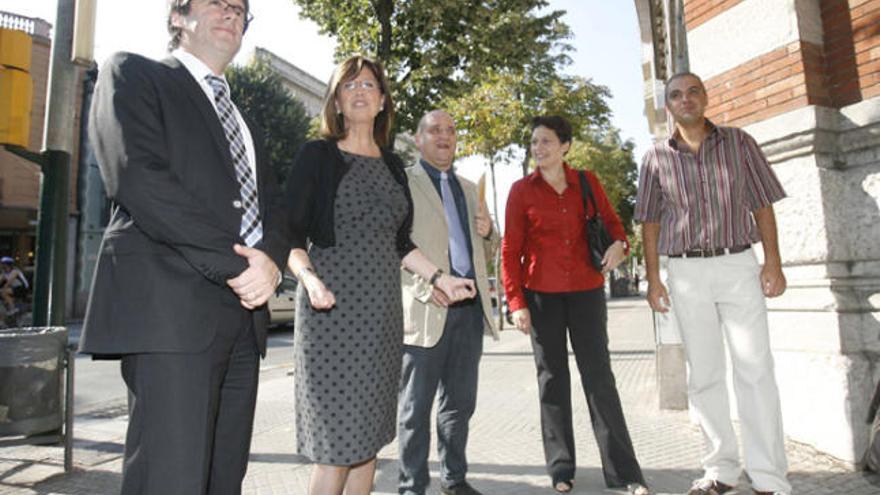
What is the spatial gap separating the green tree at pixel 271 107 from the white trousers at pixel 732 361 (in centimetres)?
2321

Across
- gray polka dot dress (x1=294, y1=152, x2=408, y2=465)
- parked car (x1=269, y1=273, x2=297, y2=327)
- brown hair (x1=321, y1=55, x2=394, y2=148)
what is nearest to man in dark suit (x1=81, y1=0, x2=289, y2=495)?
gray polka dot dress (x1=294, y1=152, x2=408, y2=465)

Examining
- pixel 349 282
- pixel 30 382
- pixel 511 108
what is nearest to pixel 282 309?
pixel 511 108

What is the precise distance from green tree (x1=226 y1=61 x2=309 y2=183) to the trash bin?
69.7ft

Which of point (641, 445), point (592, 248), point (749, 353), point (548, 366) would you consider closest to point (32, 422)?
point (548, 366)

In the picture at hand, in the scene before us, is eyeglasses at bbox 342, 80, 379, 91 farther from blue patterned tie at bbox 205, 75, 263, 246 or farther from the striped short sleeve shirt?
the striped short sleeve shirt

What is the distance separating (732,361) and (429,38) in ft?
27.2

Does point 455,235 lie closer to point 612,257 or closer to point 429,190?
point 429,190

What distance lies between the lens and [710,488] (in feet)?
10.7

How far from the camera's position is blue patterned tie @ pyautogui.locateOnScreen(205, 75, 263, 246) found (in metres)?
2.07

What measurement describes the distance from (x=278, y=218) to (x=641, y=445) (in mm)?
3444

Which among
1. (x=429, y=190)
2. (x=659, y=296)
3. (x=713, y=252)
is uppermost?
(x=429, y=190)

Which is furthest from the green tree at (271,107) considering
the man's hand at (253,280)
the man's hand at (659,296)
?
the man's hand at (253,280)

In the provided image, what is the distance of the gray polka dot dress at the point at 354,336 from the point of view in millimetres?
2271

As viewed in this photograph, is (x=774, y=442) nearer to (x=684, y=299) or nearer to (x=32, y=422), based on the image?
(x=684, y=299)
